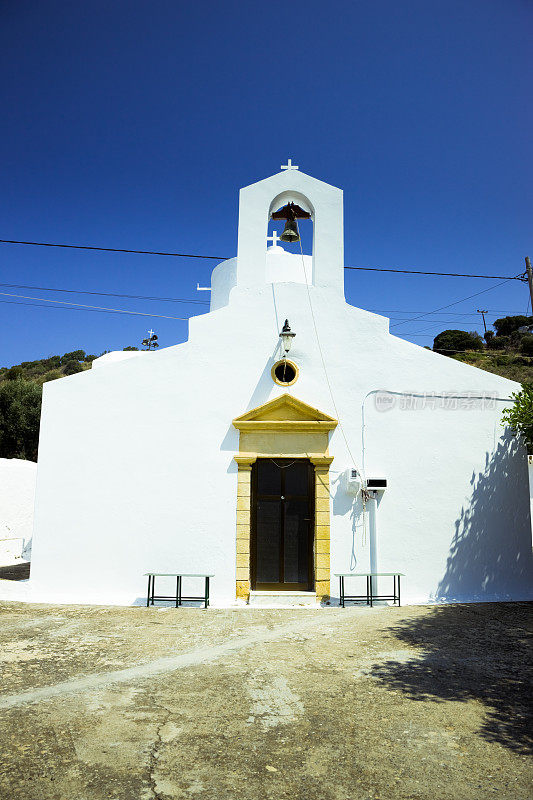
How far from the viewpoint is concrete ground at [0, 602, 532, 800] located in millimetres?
3475

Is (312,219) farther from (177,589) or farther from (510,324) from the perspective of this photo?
(510,324)

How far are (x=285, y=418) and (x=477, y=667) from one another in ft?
15.2

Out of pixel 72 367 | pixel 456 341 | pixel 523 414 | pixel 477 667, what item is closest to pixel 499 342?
pixel 456 341

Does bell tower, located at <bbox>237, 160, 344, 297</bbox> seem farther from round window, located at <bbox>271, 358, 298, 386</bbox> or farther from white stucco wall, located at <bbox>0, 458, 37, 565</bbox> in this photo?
white stucco wall, located at <bbox>0, 458, 37, 565</bbox>

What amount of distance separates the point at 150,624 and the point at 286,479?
10.3 ft

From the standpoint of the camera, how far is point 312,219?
10.0m

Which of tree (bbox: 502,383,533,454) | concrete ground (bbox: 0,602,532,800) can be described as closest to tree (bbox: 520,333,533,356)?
tree (bbox: 502,383,533,454)

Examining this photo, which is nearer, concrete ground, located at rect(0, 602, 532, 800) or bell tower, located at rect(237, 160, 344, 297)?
concrete ground, located at rect(0, 602, 532, 800)

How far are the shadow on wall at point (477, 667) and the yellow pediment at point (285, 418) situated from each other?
3233 millimetres

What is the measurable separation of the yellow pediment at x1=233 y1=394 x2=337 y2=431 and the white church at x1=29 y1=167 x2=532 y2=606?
0.09 feet

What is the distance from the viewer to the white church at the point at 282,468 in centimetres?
896

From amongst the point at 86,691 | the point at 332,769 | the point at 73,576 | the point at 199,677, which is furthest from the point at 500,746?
the point at 73,576

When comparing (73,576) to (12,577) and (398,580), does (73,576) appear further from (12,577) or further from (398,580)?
(398,580)

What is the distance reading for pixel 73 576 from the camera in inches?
353
